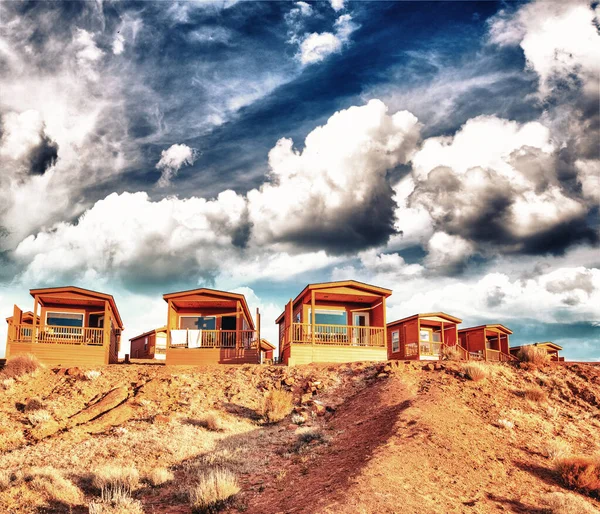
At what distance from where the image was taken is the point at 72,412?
18234 millimetres

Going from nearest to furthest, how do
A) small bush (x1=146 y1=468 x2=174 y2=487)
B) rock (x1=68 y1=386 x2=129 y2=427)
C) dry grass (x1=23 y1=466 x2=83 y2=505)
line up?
dry grass (x1=23 y1=466 x2=83 y2=505) < small bush (x1=146 y1=468 x2=174 y2=487) < rock (x1=68 y1=386 x2=129 y2=427)

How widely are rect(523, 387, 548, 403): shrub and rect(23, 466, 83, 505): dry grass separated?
12789mm

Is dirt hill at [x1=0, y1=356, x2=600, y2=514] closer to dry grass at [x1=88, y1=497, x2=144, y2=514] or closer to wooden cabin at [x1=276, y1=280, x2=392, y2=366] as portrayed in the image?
dry grass at [x1=88, y1=497, x2=144, y2=514]

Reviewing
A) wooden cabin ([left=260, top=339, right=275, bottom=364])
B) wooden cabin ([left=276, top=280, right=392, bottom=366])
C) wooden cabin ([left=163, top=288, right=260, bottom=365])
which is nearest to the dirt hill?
wooden cabin ([left=276, top=280, right=392, bottom=366])

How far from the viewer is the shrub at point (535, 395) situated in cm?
1664

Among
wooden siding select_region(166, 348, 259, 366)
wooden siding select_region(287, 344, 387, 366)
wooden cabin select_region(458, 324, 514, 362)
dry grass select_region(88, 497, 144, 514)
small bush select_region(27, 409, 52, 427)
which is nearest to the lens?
dry grass select_region(88, 497, 144, 514)

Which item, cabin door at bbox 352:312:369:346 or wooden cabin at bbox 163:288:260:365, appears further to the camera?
cabin door at bbox 352:312:369:346

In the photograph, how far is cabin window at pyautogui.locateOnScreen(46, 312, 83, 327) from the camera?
29.6m

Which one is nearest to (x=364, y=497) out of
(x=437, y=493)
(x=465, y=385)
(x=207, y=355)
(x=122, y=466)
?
(x=437, y=493)

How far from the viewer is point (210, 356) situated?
26.8 meters

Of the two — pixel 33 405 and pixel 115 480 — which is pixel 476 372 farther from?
pixel 33 405

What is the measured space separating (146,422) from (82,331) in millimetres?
13875

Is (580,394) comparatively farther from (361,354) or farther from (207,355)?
(207,355)

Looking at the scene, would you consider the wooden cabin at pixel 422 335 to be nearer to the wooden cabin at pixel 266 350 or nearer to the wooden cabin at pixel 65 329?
the wooden cabin at pixel 266 350
